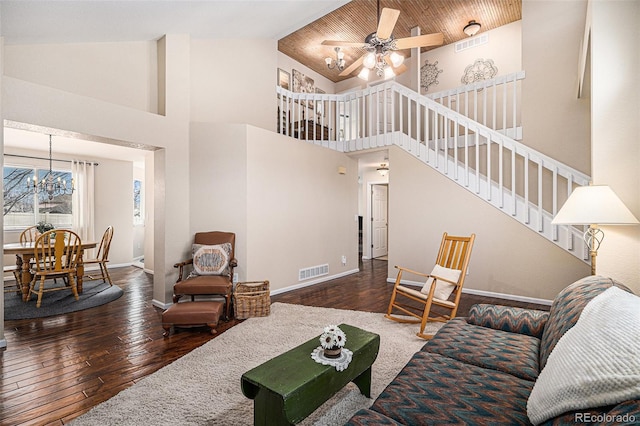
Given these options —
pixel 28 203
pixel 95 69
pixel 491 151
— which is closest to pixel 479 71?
pixel 491 151

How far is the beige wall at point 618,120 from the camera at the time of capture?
2.22 meters

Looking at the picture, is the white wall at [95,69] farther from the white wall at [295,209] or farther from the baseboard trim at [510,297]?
the baseboard trim at [510,297]

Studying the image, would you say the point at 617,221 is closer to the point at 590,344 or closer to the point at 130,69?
the point at 590,344

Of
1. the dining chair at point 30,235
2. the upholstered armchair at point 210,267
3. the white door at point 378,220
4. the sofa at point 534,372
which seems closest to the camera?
the sofa at point 534,372

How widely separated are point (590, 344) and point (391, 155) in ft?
15.0

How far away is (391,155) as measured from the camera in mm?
5348

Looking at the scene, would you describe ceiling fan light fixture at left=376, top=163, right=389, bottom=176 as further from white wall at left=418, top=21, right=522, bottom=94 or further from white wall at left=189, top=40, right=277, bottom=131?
white wall at left=189, top=40, right=277, bottom=131

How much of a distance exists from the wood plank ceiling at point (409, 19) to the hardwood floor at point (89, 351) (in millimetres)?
4678

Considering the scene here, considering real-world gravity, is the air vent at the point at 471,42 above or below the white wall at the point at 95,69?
above

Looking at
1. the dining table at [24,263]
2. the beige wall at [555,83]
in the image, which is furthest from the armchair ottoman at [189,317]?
the beige wall at [555,83]

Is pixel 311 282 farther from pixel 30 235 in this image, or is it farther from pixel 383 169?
pixel 30 235

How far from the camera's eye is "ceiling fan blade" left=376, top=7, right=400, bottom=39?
323cm

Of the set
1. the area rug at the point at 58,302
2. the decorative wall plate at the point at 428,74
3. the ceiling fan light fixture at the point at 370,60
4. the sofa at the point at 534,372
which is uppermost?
the decorative wall plate at the point at 428,74

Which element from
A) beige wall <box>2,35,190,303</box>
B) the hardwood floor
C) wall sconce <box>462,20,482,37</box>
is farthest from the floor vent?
wall sconce <box>462,20,482,37</box>
